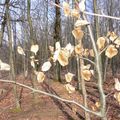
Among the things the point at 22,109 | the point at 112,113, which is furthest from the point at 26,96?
the point at 112,113

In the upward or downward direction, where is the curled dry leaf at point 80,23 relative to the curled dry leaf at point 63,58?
upward

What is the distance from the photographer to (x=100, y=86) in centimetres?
249

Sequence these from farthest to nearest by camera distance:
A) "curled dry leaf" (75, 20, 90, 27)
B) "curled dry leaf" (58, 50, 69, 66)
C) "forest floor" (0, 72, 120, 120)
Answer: "forest floor" (0, 72, 120, 120)
"curled dry leaf" (58, 50, 69, 66)
"curled dry leaf" (75, 20, 90, 27)

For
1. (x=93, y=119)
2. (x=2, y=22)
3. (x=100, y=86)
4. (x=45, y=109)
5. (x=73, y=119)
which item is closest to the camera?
(x=100, y=86)

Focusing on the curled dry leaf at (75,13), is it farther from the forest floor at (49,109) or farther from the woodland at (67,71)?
the forest floor at (49,109)

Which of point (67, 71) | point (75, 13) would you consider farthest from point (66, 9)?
point (67, 71)

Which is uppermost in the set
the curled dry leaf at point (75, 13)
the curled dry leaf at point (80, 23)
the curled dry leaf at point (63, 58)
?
the curled dry leaf at point (75, 13)

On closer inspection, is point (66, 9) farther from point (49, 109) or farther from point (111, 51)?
point (49, 109)

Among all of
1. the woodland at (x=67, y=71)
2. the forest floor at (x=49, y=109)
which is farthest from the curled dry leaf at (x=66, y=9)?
the forest floor at (x=49, y=109)

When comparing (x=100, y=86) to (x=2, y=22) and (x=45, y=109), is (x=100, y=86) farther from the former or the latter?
(x=2, y=22)

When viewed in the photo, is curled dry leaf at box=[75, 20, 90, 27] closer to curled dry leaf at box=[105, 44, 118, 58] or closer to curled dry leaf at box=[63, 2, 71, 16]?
curled dry leaf at box=[63, 2, 71, 16]

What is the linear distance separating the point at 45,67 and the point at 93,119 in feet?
40.8

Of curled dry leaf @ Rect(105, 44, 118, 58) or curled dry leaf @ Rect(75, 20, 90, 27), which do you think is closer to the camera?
curled dry leaf @ Rect(75, 20, 90, 27)

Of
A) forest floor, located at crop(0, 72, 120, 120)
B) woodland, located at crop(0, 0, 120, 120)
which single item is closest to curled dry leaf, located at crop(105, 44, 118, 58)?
woodland, located at crop(0, 0, 120, 120)
